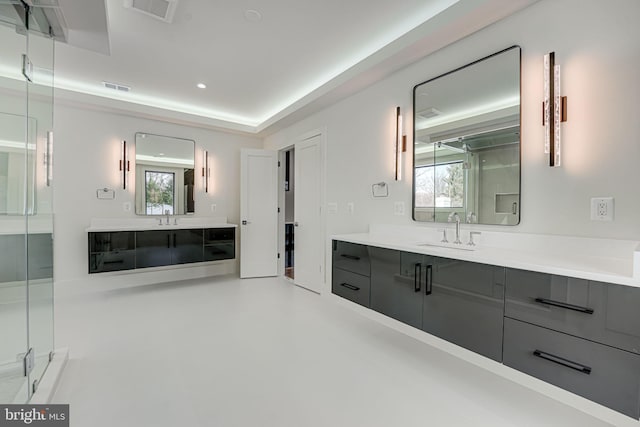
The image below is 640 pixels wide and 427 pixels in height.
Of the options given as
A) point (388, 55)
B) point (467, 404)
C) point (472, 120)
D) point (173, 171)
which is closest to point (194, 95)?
point (173, 171)

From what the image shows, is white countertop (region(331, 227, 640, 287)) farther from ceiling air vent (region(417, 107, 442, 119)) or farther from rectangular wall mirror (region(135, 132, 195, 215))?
rectangular wall mirror (region(135, 132, 195, 215))

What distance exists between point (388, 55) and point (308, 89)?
4.83 ft

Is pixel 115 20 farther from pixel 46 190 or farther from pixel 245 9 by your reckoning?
pixel 46 190

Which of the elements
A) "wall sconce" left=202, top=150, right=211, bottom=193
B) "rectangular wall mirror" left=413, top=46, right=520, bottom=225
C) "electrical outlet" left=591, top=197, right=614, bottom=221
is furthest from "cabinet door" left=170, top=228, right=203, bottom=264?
"electrical outlet" left=591, top=197, right=614, bottom=221

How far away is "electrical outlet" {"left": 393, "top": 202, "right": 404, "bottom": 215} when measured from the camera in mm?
2736

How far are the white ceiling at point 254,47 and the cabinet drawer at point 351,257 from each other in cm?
170

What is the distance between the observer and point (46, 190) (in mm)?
2205

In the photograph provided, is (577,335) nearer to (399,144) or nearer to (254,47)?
(399,144)

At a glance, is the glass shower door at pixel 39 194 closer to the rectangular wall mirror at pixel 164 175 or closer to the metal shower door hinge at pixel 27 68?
the metal shower door hinge at pixel 27 68

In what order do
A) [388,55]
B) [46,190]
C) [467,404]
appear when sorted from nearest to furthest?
1. [467,404]
2. [46,190]
3. [388,55]

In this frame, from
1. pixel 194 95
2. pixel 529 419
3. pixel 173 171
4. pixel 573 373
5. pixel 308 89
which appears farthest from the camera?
pixel 173 171

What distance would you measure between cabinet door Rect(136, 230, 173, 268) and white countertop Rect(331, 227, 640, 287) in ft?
10.3

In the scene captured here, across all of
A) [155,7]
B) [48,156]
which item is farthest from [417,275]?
[48,156]

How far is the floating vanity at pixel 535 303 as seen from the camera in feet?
3.86
